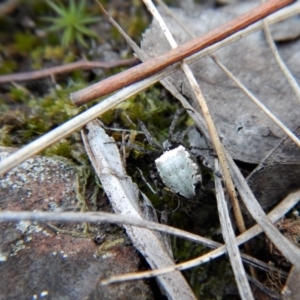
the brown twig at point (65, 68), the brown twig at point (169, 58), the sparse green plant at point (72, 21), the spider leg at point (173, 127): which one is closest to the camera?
the brown twig at point (169, 58)

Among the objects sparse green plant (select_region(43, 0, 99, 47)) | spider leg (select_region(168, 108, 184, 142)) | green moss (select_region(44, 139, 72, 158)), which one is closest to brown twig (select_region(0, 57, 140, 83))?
sparse green plant (select_region(43, 0, 99, 47))

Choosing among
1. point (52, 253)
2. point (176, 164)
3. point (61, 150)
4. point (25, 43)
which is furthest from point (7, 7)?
point (52, 253)

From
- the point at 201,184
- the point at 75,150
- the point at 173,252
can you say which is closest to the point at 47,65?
the point at 75,150

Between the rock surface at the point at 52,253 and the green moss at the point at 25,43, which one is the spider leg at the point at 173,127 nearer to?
the rock surface at the point at 52,253

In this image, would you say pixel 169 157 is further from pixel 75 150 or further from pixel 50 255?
pixel 50 255

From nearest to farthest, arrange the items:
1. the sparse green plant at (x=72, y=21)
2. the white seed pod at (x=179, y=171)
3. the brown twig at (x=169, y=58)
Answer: the brown twig at (x=169, y=58)
the white seed pod at (x=179, y=171)
the sparse green plant at (x=72, y=21)

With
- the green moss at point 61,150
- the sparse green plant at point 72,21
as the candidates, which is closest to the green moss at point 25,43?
the sparse green plant at point 72,21
